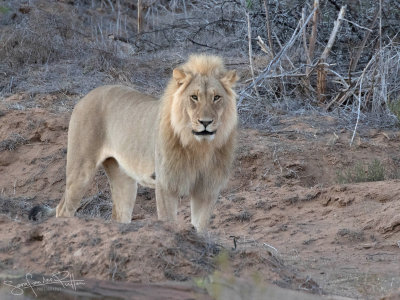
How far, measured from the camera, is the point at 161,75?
12727 mm

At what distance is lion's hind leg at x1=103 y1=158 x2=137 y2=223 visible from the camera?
7.82 meters

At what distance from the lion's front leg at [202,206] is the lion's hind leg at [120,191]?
1.28m

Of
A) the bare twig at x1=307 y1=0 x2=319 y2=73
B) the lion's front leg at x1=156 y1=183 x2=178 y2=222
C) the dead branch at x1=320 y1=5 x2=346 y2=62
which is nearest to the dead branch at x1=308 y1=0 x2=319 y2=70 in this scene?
the bare twig at x1=307 y1=0 x2=319 y2=73

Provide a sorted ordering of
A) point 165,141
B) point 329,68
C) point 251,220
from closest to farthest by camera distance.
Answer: point 165,141, point 251,220, point 329,68

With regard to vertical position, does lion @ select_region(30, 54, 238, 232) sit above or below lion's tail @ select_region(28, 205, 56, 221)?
above

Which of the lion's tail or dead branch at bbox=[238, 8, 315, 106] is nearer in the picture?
the lion's tail

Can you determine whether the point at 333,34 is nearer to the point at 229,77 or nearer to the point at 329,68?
the point at 329,68

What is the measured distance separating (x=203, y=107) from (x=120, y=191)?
80.0 inches

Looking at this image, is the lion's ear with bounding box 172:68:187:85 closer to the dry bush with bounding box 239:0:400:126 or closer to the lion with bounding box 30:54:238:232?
the lion with bounding box 30:54:238:232

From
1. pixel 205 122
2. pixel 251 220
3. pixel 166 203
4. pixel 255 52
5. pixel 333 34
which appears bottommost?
pixel 251 220

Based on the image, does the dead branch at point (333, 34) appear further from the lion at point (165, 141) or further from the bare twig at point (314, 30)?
the lion at point (165, 141)

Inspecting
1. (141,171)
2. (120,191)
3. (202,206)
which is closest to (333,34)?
(120,191)

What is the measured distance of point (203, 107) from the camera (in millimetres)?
6172

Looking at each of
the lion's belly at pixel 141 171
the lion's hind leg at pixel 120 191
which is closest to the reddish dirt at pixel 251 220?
the lion's belly at pixel 141 171
